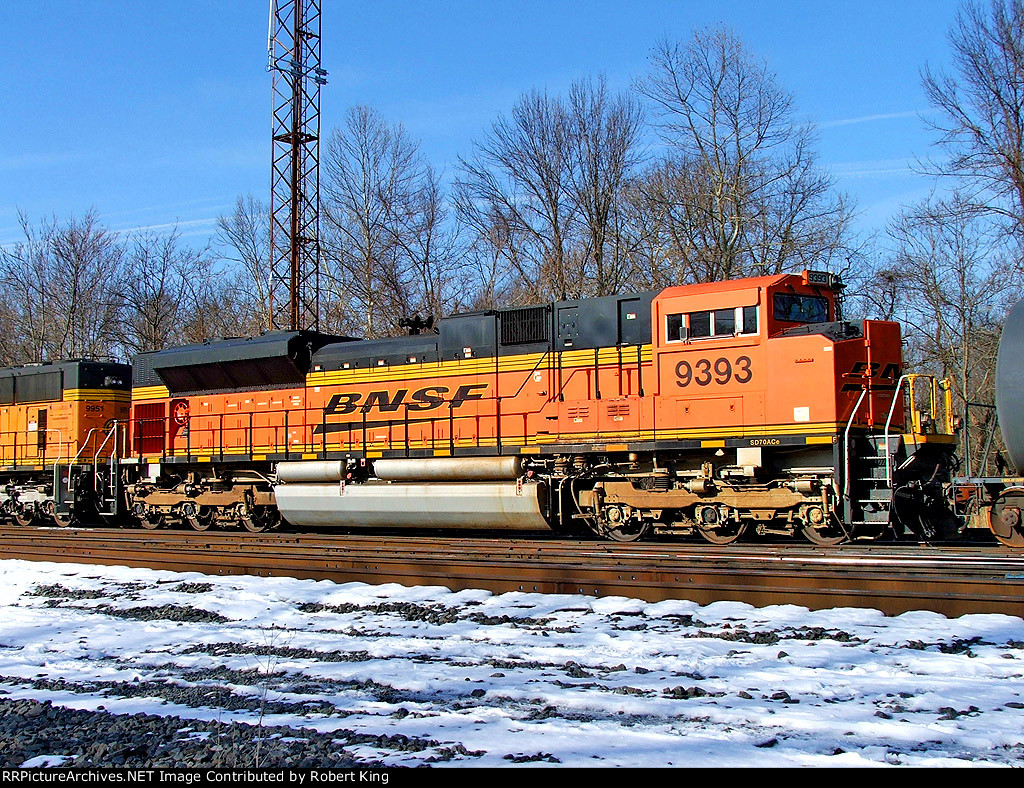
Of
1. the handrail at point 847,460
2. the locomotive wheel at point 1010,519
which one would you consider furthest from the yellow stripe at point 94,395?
the locomotive wheel at point 1010,519

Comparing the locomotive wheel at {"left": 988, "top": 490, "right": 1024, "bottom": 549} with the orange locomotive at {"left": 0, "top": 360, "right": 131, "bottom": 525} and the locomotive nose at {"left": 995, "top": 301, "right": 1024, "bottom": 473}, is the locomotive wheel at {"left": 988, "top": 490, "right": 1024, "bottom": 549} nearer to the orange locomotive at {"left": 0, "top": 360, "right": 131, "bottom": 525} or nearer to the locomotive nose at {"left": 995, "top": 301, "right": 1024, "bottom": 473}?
the locomotive nose at {"left": 995, "top": 301, "right": 1024, "bottom": 473}

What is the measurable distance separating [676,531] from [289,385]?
816cm

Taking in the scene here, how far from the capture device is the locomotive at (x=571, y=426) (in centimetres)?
1241

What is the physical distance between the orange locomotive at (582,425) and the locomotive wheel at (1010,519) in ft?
3.09

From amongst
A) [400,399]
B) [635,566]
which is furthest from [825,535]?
[400,399]

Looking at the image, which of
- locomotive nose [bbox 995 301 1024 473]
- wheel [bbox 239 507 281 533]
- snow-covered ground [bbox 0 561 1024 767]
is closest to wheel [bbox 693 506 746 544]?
locomotive nose [bbox 995 301 1024 473]

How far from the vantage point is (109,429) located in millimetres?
20922

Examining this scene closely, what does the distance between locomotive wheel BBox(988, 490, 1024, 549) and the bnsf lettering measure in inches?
306

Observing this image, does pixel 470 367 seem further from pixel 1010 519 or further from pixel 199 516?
pixel 1010 519

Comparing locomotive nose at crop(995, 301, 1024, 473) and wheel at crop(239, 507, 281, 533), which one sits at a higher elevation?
locomotive nose at crop(995, 301, 1024, 473)

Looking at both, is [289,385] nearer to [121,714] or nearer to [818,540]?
[818,540]

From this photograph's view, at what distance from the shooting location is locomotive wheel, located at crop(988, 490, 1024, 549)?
37.3ft

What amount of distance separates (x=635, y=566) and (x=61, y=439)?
1600 cm
